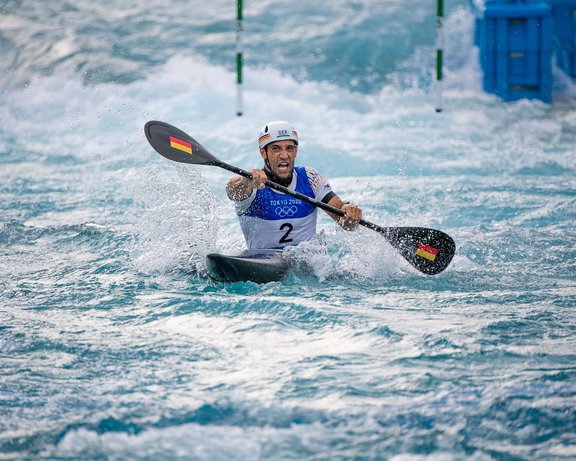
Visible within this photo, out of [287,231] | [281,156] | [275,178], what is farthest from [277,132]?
[287,231]

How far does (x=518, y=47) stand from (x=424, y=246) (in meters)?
7.63

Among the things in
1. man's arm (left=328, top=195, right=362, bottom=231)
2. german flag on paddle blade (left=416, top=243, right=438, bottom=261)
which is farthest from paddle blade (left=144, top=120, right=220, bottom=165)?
german flag on paddle blade (left=416, top=243, right=438, bottom=261)

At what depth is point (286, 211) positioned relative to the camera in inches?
244

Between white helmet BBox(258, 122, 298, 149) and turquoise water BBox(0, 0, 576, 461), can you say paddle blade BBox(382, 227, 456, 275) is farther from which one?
white helmet BBox(258, 122, 298, 149)

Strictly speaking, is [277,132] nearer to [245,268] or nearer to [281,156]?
[281,156]

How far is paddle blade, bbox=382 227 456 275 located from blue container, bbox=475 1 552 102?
7.47 meters

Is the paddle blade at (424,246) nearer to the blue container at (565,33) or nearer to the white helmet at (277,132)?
the white helmet at (277,132)

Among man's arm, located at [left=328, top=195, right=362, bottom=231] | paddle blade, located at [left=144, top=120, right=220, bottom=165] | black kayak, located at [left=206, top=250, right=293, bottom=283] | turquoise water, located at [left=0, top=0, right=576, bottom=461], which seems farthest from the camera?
paddle blade, located at [left=144, top=120, right=220, bottom=165]

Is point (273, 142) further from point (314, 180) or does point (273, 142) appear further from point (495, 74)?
point (495, 74)

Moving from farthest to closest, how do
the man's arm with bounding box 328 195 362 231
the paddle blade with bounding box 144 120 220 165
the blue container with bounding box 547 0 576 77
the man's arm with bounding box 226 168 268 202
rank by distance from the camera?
the blue container with bounding box 547 0 576 77 < the paddle blade with bounding box 144 120 220 165 < the man's arm with bounding box 328 195 362 231 < the man's arm with bounding box 226 168 268 202

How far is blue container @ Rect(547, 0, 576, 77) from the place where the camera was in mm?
13953

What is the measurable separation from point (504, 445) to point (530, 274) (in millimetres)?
2677

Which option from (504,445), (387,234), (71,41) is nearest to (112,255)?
(387,234)

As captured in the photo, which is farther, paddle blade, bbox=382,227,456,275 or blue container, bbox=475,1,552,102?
blue container, bbox=475,1,552,102
